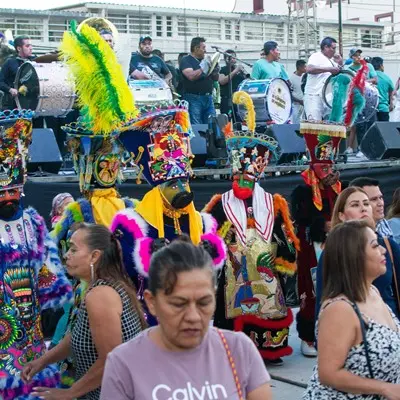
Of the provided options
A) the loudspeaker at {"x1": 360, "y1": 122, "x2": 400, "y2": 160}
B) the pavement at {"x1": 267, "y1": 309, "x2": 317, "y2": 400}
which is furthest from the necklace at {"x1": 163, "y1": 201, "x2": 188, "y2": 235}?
the loudspeaker at {"x1": 360, "y1": 122, "x2": 400, "y2": 160}

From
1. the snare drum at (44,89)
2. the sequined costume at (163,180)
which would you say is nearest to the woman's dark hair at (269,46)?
the snare drum at (44,89)

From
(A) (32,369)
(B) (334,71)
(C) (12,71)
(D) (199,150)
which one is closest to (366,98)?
(B) (334,71)

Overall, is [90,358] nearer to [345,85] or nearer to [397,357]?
[397,357]

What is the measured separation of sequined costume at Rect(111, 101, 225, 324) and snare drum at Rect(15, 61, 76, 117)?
4783 mm

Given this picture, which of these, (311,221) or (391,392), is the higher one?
(311,221)

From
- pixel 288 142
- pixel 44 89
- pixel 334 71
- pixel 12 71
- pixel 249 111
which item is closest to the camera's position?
pixel 249 111

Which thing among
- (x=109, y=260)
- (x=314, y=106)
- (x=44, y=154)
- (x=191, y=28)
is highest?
(x=191, y=28)

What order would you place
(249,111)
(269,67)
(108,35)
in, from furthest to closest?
1. (269,67)
2. (108,35)
3. (249,111)

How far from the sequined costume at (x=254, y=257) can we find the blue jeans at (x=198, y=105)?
5482mm

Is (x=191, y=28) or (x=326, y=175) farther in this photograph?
(x=191, y=28)

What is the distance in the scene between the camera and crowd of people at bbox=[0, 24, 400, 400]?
3.08 metres

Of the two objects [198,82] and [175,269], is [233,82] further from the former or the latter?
[175,269]

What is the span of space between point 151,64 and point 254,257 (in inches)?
229

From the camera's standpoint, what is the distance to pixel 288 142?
37.9 ft
